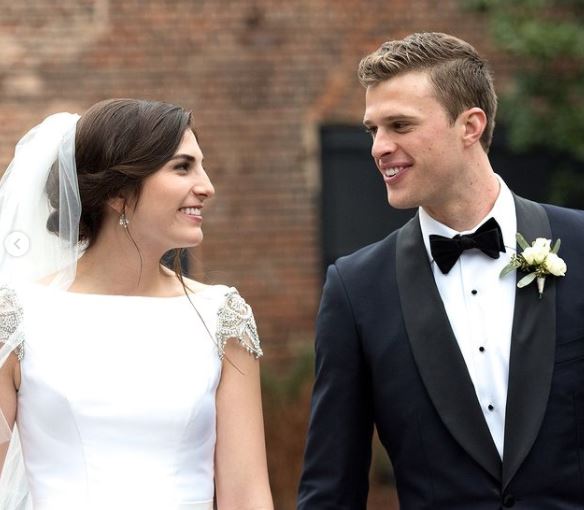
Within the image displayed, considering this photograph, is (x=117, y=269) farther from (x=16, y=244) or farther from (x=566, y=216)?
(x=566, y=216)

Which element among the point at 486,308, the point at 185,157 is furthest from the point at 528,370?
the point at 185,157

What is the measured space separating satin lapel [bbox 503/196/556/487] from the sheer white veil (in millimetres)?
1411

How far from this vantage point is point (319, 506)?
165 inches

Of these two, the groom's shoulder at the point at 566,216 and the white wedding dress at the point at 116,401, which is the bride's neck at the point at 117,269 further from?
the groom's shoulder at the point at 566,216

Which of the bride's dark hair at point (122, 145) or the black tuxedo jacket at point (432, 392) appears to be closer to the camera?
the black tuxedo jacket at point (432, 392)

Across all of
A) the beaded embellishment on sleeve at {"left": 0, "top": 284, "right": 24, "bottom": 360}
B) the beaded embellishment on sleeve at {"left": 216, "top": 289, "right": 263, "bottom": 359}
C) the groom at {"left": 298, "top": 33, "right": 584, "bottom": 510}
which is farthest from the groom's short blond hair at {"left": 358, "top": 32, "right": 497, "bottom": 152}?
the beaded embellishment on sleeve at {"left": 0, "top": 284, "right": 24, "bottom": 360}

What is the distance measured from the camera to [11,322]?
163 inches

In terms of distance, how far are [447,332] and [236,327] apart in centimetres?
69

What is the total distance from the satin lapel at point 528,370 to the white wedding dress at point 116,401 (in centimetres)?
85

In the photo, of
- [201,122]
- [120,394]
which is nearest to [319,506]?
[120,394]

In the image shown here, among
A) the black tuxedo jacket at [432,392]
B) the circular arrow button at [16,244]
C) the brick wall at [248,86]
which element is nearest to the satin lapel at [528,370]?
the black tuxedo jacket at [432,392]

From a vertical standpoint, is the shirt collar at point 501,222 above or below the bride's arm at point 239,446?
above

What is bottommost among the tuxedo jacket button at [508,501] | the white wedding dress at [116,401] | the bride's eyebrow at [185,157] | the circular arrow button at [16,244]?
the tuxedo jacket button at [508,501]

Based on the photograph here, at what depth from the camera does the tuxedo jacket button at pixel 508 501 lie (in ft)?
12.8
